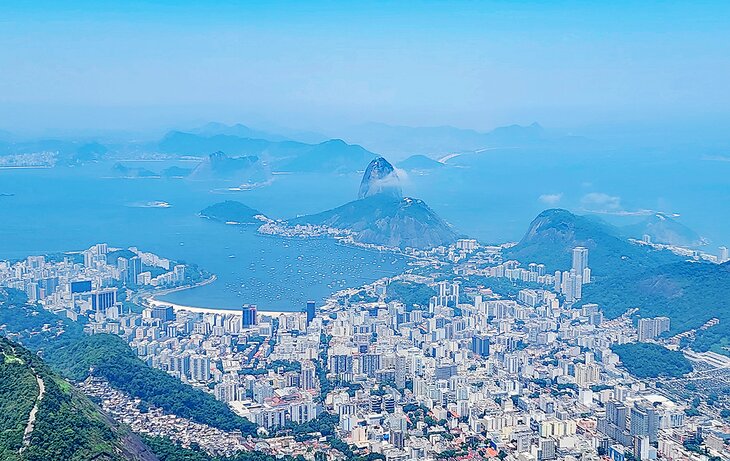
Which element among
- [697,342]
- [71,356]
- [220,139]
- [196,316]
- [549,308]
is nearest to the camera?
[71,356]

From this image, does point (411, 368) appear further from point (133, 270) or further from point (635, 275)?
point (133, 270)

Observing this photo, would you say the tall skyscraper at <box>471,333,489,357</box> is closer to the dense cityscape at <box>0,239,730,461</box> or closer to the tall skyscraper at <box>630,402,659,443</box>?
the dense cityscape at <box>0,239,730,461</box>

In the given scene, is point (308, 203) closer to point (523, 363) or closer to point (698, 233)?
point (698, 233)

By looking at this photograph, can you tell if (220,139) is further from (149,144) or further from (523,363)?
(523,363)

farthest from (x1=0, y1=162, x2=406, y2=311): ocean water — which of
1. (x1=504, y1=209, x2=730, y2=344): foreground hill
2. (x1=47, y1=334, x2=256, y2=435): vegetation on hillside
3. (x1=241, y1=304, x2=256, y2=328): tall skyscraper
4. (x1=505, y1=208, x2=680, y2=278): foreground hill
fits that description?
(x1=47, y1=334, x2=256, y2=435): vegetation on hillside

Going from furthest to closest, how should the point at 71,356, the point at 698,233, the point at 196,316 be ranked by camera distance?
the point at 698,233 → the point at 196,316 → the point at 71,356

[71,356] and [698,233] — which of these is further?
[698,233]

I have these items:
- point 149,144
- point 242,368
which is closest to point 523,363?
point 242,368
